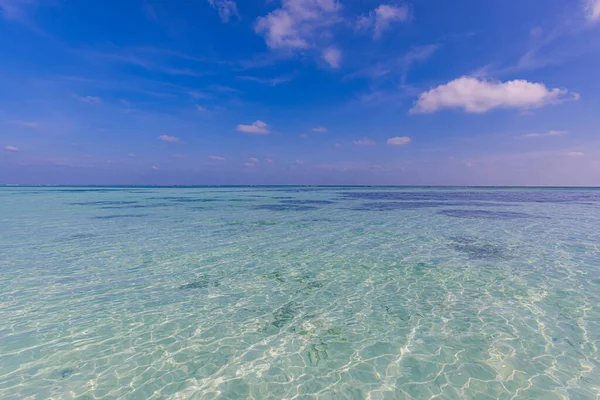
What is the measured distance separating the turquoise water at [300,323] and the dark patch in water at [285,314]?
0.18 ft

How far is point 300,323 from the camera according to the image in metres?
7.30

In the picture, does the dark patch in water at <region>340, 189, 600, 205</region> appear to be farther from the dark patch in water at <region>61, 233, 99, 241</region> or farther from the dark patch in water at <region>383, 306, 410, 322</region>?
the dark patch in water at <region>383, 306, 410, 322</region>

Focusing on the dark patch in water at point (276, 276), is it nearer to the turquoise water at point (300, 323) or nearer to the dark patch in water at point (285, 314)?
the turquoise water at point (300, 323)

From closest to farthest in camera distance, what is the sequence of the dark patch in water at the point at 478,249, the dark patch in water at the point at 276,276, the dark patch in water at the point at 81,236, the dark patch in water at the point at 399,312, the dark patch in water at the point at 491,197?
the dark patch in water at the point at 399,312 < the dark patch in water at the point at 276,276 < the dark patch in water at the point at 478,249 < the dark patch in water at the point at 81,236 < the dark patch in water at the point at 491,197

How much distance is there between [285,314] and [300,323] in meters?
0.63

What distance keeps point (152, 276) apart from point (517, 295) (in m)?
12.1

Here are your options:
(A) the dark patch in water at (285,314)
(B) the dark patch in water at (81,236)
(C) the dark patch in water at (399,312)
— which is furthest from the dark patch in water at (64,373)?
(B) the dark patch in water at (81,236)

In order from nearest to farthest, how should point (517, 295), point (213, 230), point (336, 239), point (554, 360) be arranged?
point (554, 360) < point (517, 295) < point (336, 239) < point (213, 230)

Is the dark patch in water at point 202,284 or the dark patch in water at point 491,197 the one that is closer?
the dark patch in water at point 202,284

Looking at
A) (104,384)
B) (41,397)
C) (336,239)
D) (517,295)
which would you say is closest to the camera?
(41,397)

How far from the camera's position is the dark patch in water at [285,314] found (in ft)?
24.0

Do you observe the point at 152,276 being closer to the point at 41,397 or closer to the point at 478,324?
the point at 41,397

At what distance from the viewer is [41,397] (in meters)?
4.88

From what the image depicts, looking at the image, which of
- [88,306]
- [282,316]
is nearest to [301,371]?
[282,316]
